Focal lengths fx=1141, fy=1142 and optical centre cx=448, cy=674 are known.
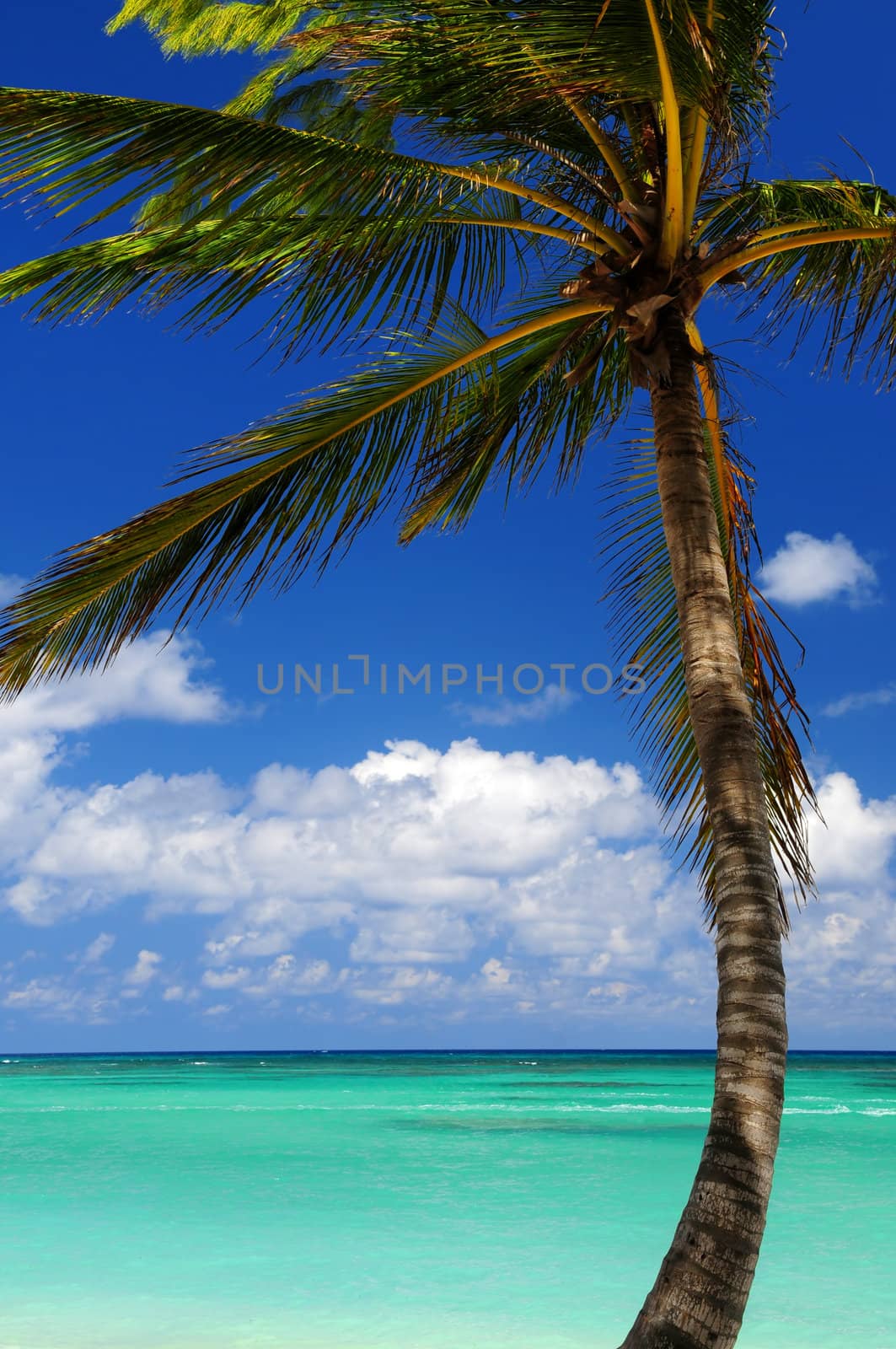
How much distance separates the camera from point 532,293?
17.9 ft

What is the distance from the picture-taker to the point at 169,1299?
7.50 metres

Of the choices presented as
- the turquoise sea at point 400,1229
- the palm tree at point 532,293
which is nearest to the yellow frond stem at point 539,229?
the palm tree at point 532,293

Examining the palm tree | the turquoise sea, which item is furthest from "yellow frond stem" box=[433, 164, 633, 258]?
the turquoise sea

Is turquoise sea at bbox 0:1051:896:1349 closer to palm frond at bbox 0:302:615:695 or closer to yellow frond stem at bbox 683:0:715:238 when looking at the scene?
palm frond at bbox 0:302:615:695

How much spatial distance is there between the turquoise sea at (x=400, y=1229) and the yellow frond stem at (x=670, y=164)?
5.89 metres

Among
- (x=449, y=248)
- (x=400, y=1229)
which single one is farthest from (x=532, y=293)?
(x=400, y=1229)

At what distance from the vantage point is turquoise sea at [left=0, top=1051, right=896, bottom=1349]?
22.8ft

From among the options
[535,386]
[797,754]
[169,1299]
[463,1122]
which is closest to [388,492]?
[535,386]

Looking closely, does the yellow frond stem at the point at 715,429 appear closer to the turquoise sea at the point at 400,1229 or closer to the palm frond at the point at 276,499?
the palm frond at the point at 276,499

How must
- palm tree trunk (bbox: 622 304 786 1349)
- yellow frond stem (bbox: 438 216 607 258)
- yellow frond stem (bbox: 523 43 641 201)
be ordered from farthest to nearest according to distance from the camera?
1. yellow frond stem (bbox: 438 216 607 258)
2. yellow frond stem (bbox: 523 43 641 201)
3. palm tree trunk (bbox: 622 304 786 1349)

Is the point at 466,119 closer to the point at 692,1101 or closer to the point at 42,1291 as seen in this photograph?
the point at 42,1291

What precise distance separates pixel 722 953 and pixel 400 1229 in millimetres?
8004

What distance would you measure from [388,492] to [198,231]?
1399 millimetres

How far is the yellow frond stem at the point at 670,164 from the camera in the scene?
382cm
